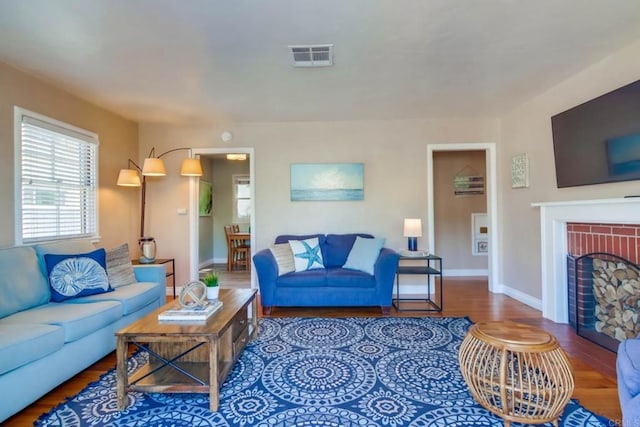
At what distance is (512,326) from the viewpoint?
1859 mm

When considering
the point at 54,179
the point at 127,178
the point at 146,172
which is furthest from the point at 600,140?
the point at 54,179

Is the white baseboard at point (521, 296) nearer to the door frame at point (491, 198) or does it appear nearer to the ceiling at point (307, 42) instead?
the door frame at point (491, 198)

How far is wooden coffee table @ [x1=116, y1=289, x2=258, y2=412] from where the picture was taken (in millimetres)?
1846

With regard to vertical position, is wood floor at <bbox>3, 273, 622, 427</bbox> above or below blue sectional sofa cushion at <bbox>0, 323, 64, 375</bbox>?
below

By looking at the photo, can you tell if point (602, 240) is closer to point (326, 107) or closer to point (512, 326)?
point (512, 326)

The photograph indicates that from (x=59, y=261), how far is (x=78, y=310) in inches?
24.4

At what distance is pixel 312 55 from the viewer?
2.57m

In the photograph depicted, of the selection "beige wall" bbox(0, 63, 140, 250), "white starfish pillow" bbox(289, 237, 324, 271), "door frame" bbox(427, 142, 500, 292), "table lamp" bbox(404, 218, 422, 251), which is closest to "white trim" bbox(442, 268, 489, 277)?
"door frame" bbox(427, 142, 500, 292)

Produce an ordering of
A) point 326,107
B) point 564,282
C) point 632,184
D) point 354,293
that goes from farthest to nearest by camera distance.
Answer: point 326,107, point 354,293, point 564,282, point 632,184

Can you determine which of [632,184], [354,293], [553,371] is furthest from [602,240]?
[354,293]

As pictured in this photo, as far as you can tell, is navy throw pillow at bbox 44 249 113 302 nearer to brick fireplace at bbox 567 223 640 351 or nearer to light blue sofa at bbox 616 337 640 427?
light blue sofa at bbox 616 337 640 427

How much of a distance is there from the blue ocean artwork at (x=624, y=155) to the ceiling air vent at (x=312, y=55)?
2339mm

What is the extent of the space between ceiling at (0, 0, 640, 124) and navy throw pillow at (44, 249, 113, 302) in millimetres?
1642

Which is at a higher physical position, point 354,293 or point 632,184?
point 632,184
